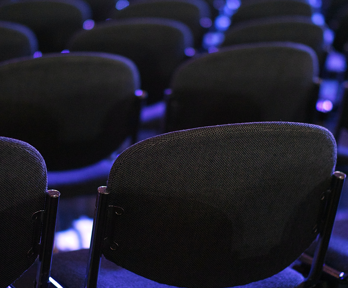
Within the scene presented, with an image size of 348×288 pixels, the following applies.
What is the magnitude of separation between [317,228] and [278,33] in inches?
68.0

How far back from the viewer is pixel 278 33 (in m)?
2.60

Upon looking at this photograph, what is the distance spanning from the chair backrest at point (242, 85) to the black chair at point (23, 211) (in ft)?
3.22

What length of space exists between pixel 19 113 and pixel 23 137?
0.32 feet

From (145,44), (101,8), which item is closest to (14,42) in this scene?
(145,44)

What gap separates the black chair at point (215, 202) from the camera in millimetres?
849

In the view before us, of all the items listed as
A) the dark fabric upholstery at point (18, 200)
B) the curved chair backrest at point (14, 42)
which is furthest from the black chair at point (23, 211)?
the curved chair backrest at point (14, 42)

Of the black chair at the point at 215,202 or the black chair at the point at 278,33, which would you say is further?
the black chair at the point at 278,33

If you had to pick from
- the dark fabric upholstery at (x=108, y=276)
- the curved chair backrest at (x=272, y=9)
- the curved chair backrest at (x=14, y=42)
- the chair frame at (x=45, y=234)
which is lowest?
the dark fabric upholstery at (x=108, y=276)

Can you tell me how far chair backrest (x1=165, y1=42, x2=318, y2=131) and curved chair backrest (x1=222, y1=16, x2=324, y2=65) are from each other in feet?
2.47

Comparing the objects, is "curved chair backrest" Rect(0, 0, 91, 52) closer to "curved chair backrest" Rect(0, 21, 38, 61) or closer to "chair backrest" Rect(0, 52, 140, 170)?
"curved chair backrest" Rect(0, 21, 38, 61)

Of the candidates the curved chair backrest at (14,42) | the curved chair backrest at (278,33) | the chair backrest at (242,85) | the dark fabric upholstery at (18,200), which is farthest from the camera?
the curved chair backrest at (278,33)

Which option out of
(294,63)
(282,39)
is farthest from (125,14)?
(294,63)

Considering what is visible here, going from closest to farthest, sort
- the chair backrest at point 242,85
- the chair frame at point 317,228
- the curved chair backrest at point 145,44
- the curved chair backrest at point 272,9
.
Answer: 1. the chair frame at point 317,228
2. the chair backrest at point 242,85
3. the curved chair backrest at point 145,44
4. the curved chair backrest at point 272,9

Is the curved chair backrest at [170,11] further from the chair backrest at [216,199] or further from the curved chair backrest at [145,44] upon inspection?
the chair backrest at [216,199]
